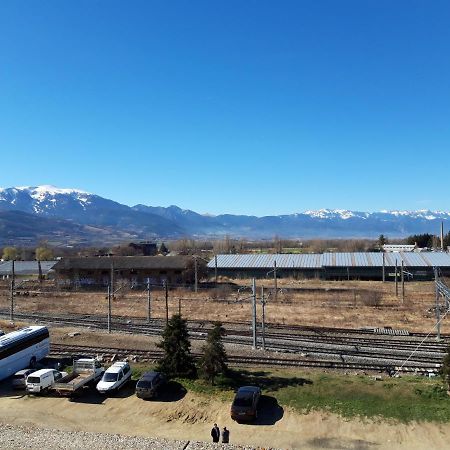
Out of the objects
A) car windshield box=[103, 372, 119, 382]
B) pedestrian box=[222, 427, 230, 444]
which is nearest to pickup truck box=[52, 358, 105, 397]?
car windshield box=[103, 372, 119, 382]

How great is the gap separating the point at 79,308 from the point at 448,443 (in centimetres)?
5131

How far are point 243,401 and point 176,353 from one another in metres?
7.25

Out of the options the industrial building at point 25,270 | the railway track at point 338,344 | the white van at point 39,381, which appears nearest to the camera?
the white van at point 39,381

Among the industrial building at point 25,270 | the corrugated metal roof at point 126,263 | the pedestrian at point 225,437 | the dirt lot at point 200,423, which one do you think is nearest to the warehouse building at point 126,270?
the corrugated metal roof at point 126,263

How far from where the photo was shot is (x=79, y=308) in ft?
207

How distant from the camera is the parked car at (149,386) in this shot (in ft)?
85.5

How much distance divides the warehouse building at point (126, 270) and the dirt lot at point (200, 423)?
183ft

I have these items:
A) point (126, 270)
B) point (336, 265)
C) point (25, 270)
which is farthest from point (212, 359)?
point (25, 270)

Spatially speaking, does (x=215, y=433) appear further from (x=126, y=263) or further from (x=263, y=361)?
(x=126, y=263)

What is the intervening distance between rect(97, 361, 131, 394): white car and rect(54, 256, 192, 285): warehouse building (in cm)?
5367

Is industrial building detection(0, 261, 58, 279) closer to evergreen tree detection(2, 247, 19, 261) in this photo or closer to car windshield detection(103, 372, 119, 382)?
evergreen tree detection(2, 247, 19, 261)

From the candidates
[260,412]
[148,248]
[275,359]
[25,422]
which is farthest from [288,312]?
[148,248]

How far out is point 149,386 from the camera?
85.8 feet

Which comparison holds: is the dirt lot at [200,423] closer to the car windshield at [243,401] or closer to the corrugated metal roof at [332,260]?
the car windshield at [243,401]
